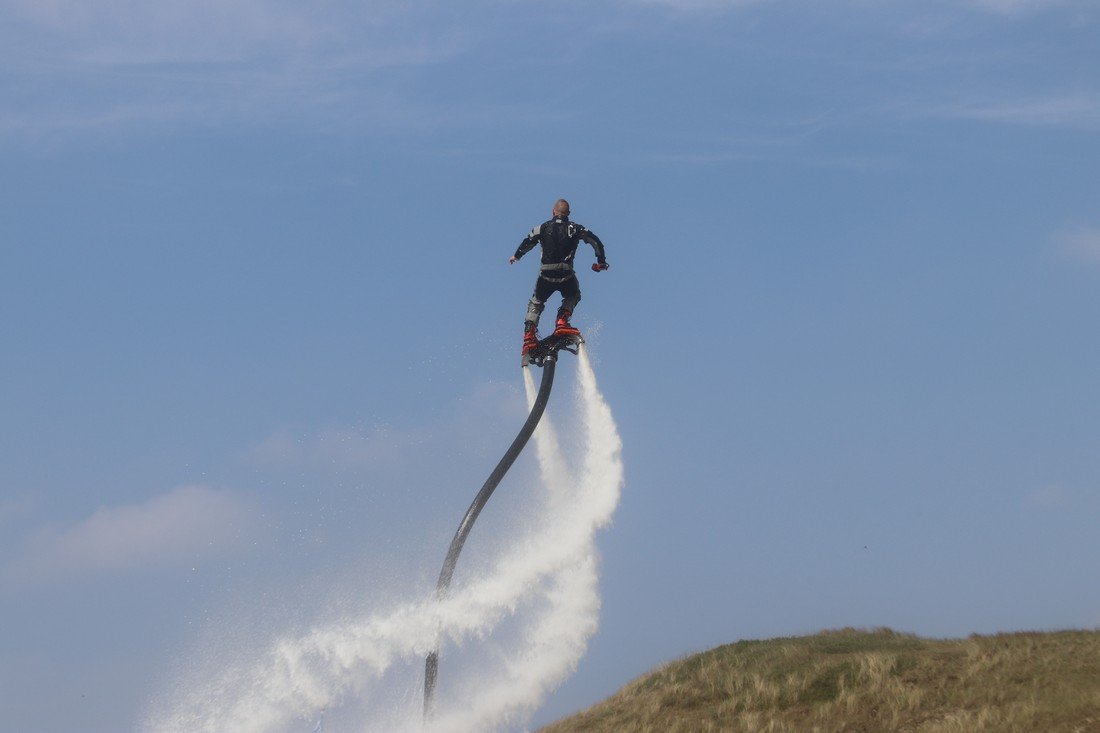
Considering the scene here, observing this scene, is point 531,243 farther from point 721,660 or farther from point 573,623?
point 721,660

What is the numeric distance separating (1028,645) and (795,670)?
641 centimetres

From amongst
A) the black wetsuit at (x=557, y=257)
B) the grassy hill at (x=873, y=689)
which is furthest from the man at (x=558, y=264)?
the grassy hill at (x=873, y=689)

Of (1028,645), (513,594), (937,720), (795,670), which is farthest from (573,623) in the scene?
(1028,645)

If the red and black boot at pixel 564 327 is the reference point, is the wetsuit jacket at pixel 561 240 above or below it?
above

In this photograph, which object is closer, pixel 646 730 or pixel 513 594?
pixel 646 730

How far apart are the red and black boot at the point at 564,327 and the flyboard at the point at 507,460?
3 centimetres

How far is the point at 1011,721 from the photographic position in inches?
1078

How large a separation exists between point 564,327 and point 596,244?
2.45m

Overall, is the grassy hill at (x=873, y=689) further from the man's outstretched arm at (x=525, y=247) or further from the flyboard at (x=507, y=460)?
the man's outstretched arm at (x=525, y=247)

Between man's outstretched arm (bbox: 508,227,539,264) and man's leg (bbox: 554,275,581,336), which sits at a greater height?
man's outstretched arm (bbox: 508,227,539,264)

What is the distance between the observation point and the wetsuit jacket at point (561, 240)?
32.2m

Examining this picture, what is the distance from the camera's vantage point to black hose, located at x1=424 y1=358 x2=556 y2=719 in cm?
3188

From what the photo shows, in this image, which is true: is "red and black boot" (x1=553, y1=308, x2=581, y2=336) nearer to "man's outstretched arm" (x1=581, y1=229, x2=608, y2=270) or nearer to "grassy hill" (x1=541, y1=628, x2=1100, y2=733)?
"man's outstretched arm" (x1=581, y1=229, x2=608, y2=270)

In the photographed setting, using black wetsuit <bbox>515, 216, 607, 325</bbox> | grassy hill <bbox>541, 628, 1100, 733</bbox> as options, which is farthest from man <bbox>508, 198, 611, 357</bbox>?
grassy hill <bbox>541, 628, 1100, 733</bbox>
